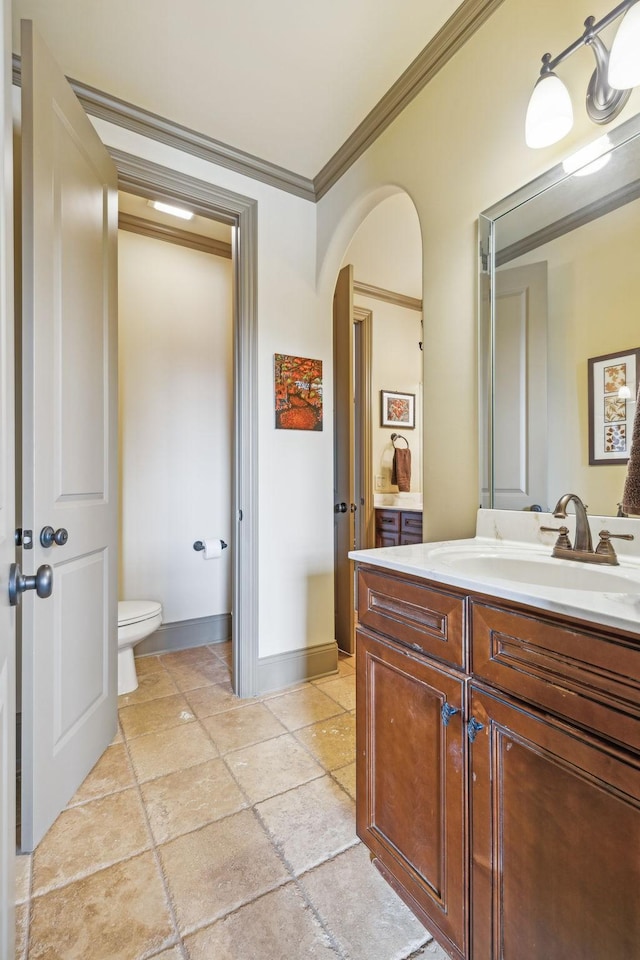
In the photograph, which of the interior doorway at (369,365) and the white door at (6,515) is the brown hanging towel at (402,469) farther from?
the white door at (6,515)

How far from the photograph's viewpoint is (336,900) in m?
1.11

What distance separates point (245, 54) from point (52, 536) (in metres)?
1.90

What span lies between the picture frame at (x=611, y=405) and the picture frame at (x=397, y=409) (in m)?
2.57

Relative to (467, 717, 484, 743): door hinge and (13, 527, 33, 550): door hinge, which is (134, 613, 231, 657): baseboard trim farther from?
(467, 717, 484, 743): door hinge

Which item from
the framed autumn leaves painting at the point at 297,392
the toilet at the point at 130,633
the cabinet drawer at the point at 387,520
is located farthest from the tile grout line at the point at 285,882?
the cabinet drawer at the point at 387,520

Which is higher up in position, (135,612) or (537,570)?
(537,570)

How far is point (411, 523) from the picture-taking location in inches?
128

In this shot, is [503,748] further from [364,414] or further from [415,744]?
[364,414]

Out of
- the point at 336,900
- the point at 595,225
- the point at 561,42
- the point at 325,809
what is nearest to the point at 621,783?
the point at 336,900

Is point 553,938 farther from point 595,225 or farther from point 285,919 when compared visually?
point 595,225

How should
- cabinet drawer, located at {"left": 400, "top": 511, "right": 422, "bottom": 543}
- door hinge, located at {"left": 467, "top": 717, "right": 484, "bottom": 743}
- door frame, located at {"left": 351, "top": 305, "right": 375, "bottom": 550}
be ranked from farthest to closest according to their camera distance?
1. door frame, located at {"left": 351, "top": 305, "right": 375, "bottom": 550}
2. cabinet drawer, located at {"left": 400, "top": 511, "right": 422, "bottom": 543}
3. door hinge, located at {"left": 467, "top": 717, "right": 484, "bottom": 743}

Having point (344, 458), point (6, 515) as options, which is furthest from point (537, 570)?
point (344, 458)

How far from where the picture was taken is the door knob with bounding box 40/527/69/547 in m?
1.30

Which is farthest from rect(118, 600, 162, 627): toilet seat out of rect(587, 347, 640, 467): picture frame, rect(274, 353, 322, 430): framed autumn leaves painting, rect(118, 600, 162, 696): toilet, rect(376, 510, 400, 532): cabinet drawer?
rect(587, 347, 640, 467): picture frame
